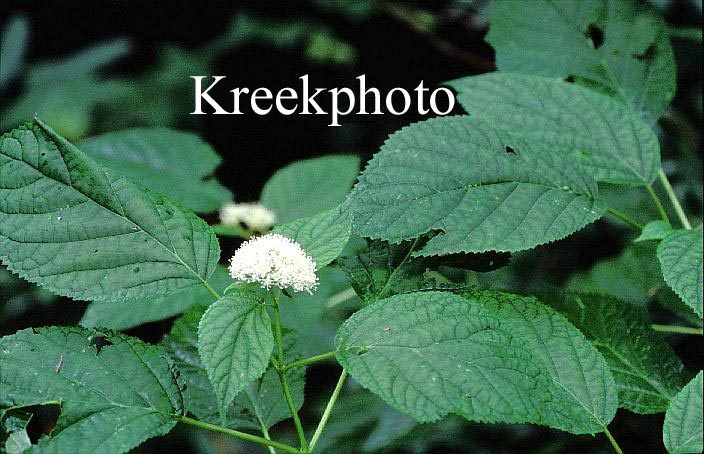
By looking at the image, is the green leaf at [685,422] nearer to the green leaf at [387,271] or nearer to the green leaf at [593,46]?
the green leaf at [387,271]

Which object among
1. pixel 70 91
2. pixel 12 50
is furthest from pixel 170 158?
pixel 12 50

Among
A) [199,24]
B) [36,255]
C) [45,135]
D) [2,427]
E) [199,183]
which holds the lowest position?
[199,24]

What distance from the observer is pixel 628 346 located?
921 millimetres

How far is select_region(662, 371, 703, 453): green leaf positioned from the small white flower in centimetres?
90

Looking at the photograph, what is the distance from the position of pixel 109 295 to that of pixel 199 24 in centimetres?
280

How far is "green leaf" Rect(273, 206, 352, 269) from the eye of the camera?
0.78 m

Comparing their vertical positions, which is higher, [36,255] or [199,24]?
[36,255]

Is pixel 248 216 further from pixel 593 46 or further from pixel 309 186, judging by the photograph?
pixel 593 46

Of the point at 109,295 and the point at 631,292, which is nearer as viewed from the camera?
the point at 109,295

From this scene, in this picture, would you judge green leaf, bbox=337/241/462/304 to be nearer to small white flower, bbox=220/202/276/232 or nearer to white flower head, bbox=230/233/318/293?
white flower head, bbox=230/233/318/293

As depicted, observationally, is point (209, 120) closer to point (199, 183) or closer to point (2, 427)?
point (199, 183)

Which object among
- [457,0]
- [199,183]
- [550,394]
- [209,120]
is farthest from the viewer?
[209,120]

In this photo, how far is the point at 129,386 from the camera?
729mm

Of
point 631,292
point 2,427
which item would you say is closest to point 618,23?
point 631,292
